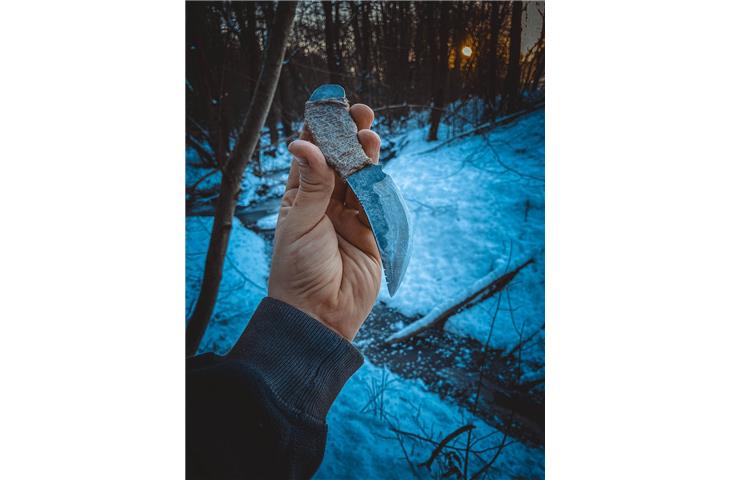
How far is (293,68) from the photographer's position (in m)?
1.48

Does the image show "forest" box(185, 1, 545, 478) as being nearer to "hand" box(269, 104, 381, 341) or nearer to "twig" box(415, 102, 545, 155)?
"twig" box(415, 102, 545, 155)

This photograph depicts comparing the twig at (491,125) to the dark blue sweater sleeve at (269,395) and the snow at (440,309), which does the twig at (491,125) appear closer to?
the snow at (440,309)

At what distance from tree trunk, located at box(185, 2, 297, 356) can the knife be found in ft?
1.06

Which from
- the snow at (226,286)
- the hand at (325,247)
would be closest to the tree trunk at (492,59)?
the hand at (325,247)

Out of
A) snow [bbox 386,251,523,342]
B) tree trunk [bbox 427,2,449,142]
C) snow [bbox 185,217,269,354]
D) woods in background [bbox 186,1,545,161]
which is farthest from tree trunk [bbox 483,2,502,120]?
snow [bbox 185,217,269,354]

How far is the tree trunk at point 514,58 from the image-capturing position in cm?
141

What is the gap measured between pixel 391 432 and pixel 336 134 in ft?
2.90

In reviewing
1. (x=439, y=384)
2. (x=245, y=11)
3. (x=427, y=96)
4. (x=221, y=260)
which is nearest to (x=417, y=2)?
(x=427, y=96)

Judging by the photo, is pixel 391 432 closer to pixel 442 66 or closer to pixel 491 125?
pixel 491 125

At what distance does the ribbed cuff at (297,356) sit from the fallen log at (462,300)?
A: 293mm

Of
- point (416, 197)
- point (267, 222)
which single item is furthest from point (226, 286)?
point (416, 197)

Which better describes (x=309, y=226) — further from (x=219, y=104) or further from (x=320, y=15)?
(x=320, y=15)

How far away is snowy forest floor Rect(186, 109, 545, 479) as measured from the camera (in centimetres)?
137

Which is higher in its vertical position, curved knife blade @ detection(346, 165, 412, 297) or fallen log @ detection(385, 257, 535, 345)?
curved knife blade @ detection(346, 165, 412, 297)
